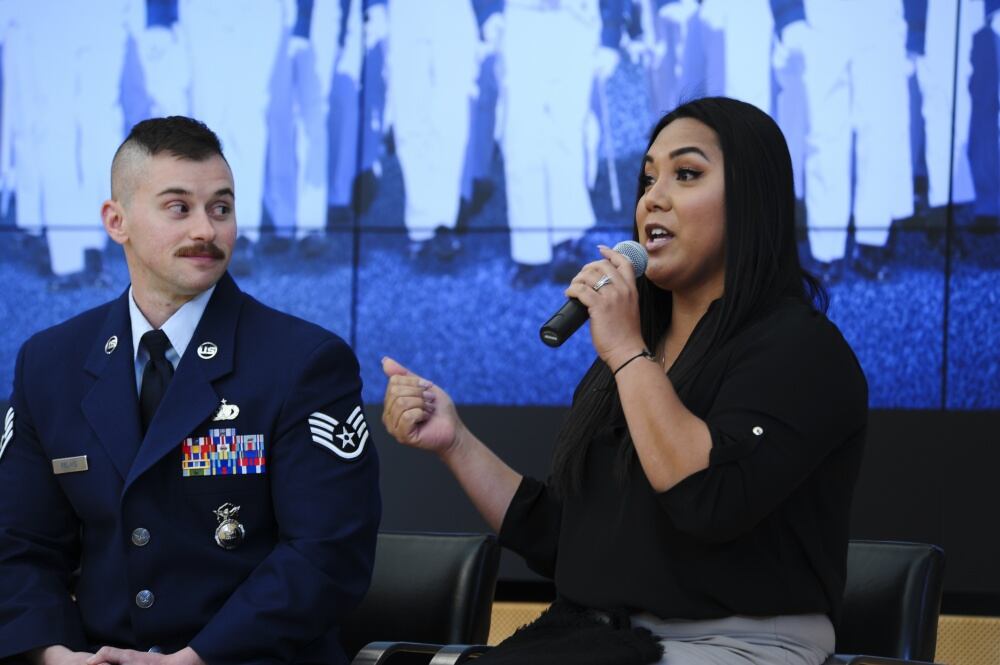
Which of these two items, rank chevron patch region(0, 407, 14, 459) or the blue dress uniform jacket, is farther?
rank chevron patch region(0, 407, 14, 459)

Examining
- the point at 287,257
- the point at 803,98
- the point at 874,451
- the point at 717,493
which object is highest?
the point at 803,98

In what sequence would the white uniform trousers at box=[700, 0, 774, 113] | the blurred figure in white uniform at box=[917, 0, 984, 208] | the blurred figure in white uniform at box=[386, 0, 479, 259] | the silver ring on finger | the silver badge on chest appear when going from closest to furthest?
the silver ring on finger, the silver badge on chest, the blurred figure in white uniform at box=[917, 0, 984, 208], the white uniform trousers at box=[700, 0, 774, 113], the blurred figure in white uniform at box=[386, 0, 479, 259]

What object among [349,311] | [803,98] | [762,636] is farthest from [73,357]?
[803,98]

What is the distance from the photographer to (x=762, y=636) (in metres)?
1.80

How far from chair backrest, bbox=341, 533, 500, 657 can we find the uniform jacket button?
0.52 metres

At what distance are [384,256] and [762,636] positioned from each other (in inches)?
109

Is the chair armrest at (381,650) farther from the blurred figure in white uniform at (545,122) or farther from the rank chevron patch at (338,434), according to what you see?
the blurred figure in white uniform at (545,122)

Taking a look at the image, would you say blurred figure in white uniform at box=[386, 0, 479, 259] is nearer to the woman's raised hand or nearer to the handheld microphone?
the woman's raised hand

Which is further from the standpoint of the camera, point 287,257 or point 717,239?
point 287,257

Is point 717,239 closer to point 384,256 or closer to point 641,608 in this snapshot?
point 641,608

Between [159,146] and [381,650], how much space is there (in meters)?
0.91

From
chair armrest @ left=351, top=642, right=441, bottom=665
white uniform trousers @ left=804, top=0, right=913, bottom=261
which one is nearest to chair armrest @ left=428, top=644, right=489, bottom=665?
chair armrest @ left=351, top=642, right=441, bottom=665

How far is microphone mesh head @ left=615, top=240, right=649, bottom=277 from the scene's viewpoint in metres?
1.95

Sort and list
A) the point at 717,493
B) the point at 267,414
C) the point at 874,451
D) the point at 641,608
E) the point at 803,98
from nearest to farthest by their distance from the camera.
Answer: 1. the point at 717,493
2. the point at 641,608
3. the point at 267,414
4. the point at 874,451
5. the point at 803,98
